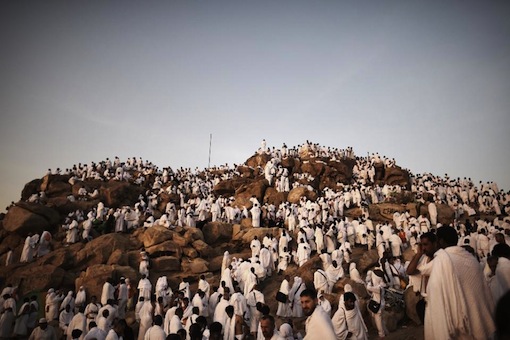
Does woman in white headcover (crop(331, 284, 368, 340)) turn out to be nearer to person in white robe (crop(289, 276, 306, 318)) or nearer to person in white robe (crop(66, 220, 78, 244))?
person in white robe (crop(289, 276, 306, 318))

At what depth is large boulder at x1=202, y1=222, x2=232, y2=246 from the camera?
68.6 feet

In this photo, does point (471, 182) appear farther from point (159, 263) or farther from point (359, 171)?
point (159, 263)

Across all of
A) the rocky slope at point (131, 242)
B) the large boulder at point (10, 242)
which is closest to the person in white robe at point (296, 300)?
the rocky slope at point (131, 242)

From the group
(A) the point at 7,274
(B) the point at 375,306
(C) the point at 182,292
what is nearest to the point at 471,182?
(B) the point at 375,306

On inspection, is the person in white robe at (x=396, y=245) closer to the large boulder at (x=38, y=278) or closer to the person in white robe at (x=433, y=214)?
the person in white robe at (x=433, y=214)

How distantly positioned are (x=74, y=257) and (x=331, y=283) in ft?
48.2

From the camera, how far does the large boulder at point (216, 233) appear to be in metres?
20.9

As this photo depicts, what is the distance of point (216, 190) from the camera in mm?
34906

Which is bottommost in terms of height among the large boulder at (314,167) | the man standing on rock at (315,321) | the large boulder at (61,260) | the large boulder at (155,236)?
the man standing on rock at (315,321)

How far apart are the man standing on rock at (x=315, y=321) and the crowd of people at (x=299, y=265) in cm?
1

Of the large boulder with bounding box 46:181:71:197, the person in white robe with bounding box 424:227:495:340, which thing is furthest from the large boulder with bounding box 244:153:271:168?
the person in white robe with bounding box 424:227:495:340

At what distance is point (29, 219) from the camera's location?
21.8m

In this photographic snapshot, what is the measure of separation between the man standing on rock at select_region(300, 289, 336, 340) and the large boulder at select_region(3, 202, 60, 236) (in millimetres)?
24830

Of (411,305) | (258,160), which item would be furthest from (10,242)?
(258,160)
